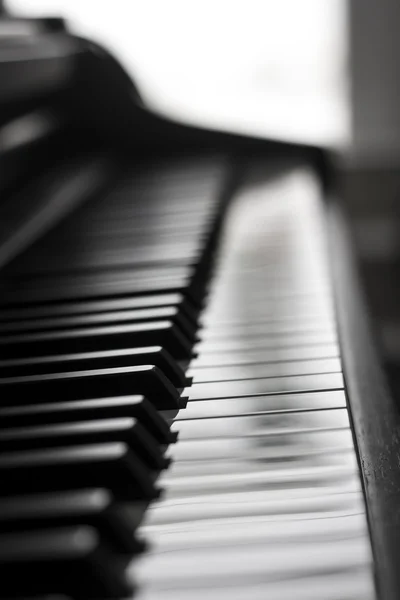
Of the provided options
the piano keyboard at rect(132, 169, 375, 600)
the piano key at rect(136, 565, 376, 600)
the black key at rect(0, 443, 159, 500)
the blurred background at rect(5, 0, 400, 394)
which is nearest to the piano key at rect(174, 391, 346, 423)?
the piano keyboard at rect(132, 169, 375, 600)

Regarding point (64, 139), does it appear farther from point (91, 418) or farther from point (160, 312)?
point (91, 418)

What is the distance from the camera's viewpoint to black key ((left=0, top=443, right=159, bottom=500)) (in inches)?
21.4

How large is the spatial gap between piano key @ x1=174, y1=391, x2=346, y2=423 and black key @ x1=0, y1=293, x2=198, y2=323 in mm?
203

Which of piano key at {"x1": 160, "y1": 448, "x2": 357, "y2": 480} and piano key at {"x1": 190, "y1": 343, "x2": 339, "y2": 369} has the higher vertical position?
piano key at {"x1": 160, "y1": 448, "x2": 357, "y2": 480}

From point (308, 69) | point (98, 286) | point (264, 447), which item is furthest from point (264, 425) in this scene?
point (308, 69)

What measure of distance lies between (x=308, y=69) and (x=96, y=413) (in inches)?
91.1

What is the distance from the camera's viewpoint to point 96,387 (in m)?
0.69

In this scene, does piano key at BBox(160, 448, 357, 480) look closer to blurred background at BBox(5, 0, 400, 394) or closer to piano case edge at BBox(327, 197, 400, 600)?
piano case edge at BBox(327, 197, 400, 600)

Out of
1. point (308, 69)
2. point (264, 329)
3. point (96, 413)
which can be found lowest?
point (308, 69)

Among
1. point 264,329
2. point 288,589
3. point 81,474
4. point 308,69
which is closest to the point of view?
point 288,589

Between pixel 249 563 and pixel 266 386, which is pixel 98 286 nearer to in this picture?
pixel 266 386

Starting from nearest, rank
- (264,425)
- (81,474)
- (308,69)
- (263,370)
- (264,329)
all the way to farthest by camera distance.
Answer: (81,474) < (264,425) < (263,370) < (264,329) < (308,69)

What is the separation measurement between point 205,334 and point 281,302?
5.1 inches

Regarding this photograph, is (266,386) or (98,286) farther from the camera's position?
(98,286)
